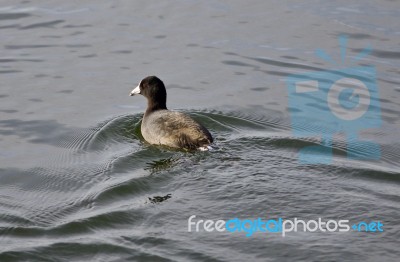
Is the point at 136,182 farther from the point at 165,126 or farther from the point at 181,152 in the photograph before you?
the point at 165,126

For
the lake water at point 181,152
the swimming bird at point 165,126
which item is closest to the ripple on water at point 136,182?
the lake water at point 181,152

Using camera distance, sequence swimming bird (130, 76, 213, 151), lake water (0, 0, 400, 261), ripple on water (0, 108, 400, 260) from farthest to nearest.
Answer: swimming bird (130, 76, 213, 151)
ripple on water (0, 108, 400, 260)
lake water (0, 0, 400, 261)

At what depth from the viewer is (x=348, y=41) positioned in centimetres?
1554

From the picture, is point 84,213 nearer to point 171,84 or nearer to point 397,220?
A: point 397,220

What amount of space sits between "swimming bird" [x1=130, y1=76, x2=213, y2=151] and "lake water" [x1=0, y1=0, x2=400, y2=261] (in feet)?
0.54

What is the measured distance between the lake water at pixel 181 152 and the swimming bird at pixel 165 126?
165mm

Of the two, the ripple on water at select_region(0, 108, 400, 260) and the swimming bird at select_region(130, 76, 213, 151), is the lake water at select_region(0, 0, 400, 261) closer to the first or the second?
the ripple on water at select_region(0, 108, 400, 260)

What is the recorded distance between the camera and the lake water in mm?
8461

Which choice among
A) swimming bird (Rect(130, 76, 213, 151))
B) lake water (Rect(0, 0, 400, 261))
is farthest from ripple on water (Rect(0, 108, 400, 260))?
swimming bird (Rect(130, 76, 213, 151))

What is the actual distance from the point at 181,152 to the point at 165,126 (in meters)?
0.56

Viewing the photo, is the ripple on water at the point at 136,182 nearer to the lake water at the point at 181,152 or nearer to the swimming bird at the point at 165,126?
the lake water at the point at 181,152

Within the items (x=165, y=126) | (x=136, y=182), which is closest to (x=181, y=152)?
(x=165, y=126)

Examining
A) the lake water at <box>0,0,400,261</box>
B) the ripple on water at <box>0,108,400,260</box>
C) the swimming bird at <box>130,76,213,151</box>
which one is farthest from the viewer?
the swimming bird at <box>130,76,213,151</box>

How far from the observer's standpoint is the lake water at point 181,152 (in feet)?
27.8
